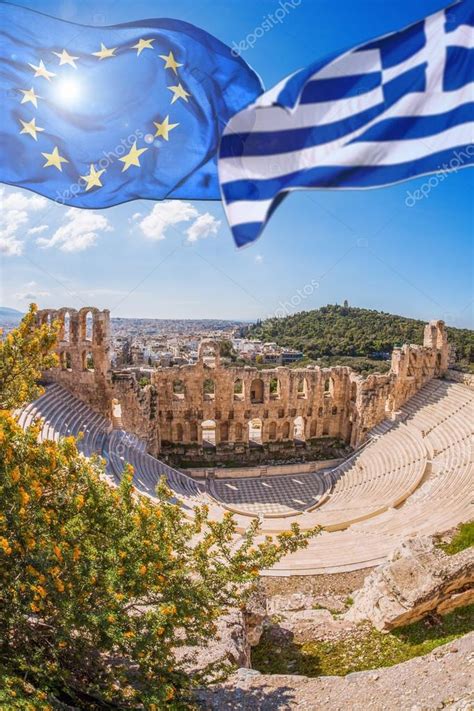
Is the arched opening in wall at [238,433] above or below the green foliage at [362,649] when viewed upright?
above

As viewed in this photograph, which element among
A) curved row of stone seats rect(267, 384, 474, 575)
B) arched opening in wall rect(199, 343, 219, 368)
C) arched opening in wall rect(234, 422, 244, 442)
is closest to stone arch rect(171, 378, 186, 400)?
arched opening in wall rect(199, 343, 219, 368)

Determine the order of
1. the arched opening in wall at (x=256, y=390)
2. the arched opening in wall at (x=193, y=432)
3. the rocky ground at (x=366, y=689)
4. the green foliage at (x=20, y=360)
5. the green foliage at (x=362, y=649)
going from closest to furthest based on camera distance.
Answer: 1. the rocky ground at (x=366, y=689)
2. the green foliage at (x=20, y=360)
3. the green foliage at (x=362, y=649)
4. the arched opening in wall at (x=193, y=432)
5. the arched opening in wall at (x=256, y=390)

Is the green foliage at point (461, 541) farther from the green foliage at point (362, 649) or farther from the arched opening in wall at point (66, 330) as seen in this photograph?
the arched opening in wall at point (66, 330)

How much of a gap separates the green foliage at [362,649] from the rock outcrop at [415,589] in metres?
0.29

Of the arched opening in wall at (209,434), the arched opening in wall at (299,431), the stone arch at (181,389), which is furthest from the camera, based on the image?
the arched opening in wall at (299,431)

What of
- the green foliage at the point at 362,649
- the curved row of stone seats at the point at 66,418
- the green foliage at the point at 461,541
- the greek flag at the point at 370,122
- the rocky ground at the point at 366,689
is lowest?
the green foliage at the point at 362,649

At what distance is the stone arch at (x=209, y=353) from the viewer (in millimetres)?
29797

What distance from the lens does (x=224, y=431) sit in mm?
30969

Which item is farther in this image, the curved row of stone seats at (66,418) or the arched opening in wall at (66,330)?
the arched opening in wall at (66,330)

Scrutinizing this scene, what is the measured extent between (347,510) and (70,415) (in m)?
16.2

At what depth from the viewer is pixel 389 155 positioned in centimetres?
633

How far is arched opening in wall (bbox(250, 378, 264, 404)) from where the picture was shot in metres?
31.3

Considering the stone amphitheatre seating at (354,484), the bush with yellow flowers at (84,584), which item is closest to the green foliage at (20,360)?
the bush with yellow flowers at (84,584)

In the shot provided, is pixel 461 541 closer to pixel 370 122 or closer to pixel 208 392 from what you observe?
pixel 370 122
